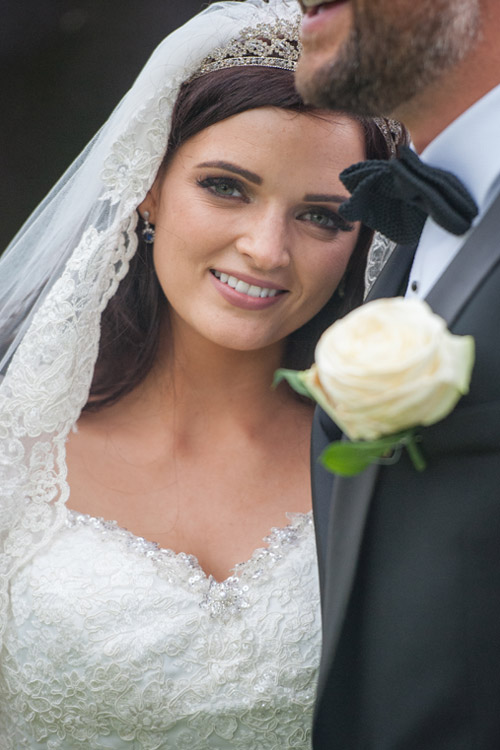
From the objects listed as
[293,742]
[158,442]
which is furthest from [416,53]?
[293,742]

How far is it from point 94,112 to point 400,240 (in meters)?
3.91

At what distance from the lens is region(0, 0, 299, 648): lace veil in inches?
87.7

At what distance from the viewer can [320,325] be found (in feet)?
8.53

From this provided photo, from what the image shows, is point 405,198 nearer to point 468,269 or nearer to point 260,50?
point 468,269

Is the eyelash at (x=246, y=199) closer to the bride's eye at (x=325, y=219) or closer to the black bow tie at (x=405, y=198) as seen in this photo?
the bride's eye at (x=325, y=219)

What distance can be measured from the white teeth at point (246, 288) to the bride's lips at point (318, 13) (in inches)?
29.4

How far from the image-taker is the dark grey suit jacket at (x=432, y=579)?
125 cm

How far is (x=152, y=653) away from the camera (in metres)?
2.09

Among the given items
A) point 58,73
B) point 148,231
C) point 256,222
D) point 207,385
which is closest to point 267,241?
point 256,222

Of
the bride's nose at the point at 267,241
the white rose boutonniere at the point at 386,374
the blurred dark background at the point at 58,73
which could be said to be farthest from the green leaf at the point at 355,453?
the blurred dark background at the point at 58,73

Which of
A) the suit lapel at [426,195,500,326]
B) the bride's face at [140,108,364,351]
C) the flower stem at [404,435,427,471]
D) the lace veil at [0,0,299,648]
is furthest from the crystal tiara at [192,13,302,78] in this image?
the flower stem at [404,435,427,471]

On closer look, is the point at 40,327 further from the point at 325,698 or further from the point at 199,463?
the point at 325,698

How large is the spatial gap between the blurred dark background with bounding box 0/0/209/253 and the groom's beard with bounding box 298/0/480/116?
11.7 ft

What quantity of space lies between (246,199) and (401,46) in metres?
0.85
